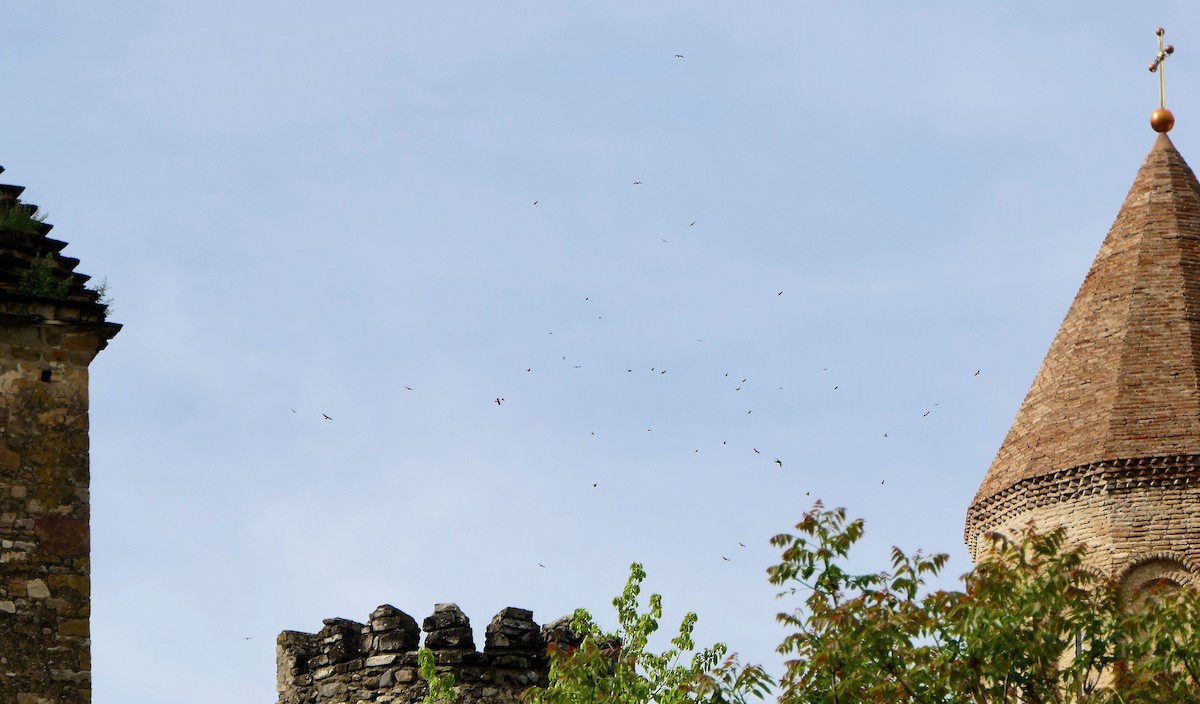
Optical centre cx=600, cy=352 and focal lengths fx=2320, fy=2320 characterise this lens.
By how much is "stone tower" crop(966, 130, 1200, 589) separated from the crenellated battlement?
1612 centimetres

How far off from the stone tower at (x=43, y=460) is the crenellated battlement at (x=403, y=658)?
4.02m

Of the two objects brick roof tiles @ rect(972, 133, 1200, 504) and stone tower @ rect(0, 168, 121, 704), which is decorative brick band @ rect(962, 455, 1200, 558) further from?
stone tower @ rect(0, 168, 121, 704)

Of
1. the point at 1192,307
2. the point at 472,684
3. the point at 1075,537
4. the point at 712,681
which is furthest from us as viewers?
the point at 1192,307

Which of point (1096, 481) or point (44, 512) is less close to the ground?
point (1096, 481)

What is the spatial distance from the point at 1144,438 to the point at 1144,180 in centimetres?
614

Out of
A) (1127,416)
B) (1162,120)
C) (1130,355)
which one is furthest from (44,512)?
(1162,120)

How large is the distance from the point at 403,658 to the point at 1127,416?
1937 cm

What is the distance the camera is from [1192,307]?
36781mm

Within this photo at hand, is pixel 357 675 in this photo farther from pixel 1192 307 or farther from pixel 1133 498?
pixel 1192 307

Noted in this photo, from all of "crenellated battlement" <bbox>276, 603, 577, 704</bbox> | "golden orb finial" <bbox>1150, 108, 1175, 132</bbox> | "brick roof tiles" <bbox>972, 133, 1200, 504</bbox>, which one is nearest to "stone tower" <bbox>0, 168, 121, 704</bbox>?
"crenellated battlement" <bbox>276, 603, 577, 704</bbox>

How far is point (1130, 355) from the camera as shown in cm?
3609

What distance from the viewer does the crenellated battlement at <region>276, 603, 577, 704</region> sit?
18266mm

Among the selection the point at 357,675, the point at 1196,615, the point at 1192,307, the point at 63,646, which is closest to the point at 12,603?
the point at 63,646

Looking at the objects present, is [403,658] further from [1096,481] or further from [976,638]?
[1096,481]
